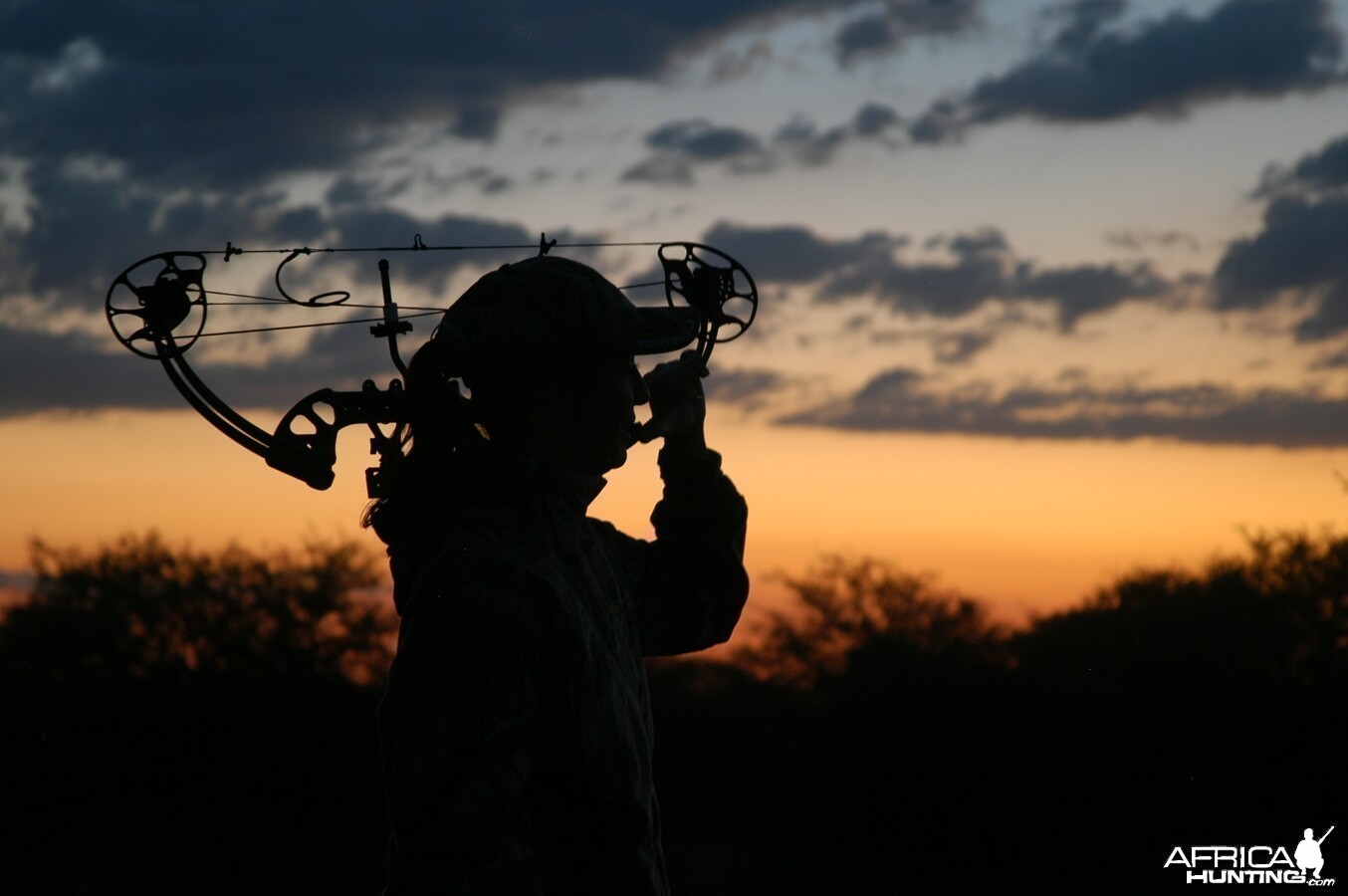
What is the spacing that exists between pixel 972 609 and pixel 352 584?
420 inches

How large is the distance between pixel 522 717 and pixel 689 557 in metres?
0.97

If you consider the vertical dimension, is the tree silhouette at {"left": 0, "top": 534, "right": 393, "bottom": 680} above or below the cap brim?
above

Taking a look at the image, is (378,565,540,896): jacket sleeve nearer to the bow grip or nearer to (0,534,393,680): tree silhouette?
the bow grip

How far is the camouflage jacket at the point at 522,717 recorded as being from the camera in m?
3.03

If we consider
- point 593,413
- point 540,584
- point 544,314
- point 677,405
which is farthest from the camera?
point 677,405

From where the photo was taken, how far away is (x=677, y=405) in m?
3.93

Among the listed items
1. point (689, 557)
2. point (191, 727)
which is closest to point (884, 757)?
point (191, 727)

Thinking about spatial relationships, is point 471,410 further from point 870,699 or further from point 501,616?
point 870,699

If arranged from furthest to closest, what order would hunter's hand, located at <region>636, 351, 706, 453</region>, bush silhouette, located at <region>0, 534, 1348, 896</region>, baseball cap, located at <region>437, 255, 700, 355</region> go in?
1. bush silhouette, located at <region>0, 534, 1348, 896</region>
2. hunter's hand, located at <region>636, 351, 706, 453</region>
3. baseball cap, located at <region>437, 255, 700, 355</region>

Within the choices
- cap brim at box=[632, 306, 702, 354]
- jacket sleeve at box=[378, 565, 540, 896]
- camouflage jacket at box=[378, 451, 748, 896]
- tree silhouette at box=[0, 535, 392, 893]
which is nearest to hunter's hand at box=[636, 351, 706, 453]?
cap brim at box=[632, 306, 702, 354]

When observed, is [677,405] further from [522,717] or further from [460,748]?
[460,748]

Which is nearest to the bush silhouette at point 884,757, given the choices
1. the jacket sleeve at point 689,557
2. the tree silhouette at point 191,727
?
the tree silhouette at point 191,727

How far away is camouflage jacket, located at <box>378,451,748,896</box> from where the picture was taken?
9.93 ft

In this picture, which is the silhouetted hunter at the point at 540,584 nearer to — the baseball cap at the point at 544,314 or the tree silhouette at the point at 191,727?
the baseball cap at the point at 544,314
